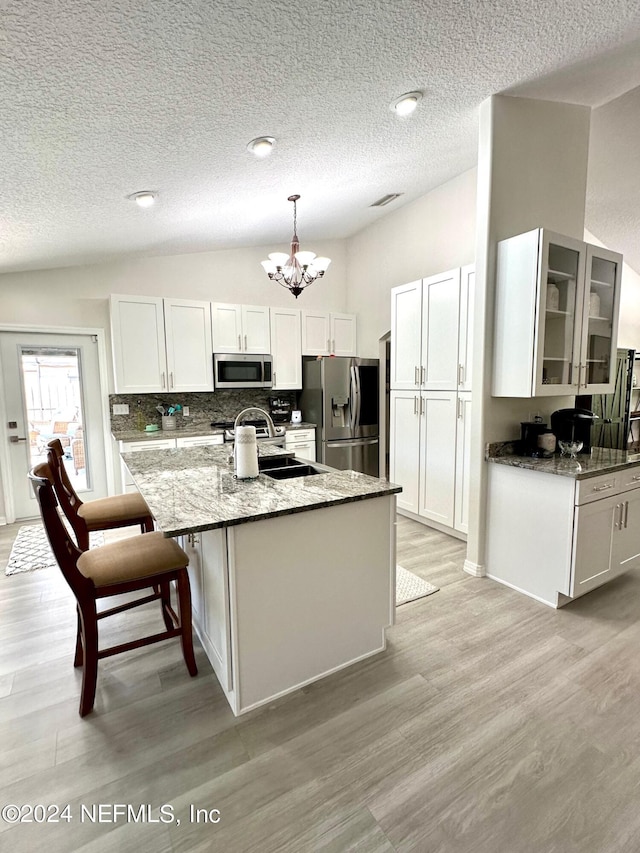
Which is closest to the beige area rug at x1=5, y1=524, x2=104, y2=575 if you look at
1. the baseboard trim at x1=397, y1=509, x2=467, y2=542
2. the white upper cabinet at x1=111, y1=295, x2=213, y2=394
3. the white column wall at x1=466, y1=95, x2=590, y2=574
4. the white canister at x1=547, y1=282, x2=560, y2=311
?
the white upper cabinet at x1=111, y1=295, x2=213, y2=394

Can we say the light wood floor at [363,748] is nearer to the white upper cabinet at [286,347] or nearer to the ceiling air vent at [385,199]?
the white upper cabinet at [286,347]

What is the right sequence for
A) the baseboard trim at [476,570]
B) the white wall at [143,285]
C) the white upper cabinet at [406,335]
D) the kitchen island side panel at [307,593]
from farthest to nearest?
the white wall at [143,285] < the white upper cabinet at [406,335] < the baseboard trim at [476,570] < the kitchen island side panel at [307,593]

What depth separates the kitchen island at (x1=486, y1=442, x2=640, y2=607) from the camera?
2.46m

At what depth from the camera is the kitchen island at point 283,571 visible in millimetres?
1680

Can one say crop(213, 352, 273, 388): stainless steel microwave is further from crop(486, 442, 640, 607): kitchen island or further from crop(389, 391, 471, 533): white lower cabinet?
crop(486, 442, 640, 607): kitchen island

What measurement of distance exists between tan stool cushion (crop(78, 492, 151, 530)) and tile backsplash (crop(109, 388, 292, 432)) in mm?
2069

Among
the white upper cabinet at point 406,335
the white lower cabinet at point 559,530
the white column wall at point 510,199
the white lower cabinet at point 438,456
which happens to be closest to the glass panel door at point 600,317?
the white column wall at point 510,199

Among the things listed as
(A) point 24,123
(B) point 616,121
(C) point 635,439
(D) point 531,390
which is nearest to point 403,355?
(D) point 531,390

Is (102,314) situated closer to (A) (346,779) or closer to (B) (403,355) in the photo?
(B) (403,355)

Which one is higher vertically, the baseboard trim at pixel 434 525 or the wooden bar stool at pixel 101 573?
the wooden bar stool at pixel 101 573

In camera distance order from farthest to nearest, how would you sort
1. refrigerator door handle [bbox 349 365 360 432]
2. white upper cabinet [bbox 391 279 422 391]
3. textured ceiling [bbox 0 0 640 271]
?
refrigerator door handle [bbox 349 365 360 432] → white upper cabinet [bbox 391 279 422 391] → textured ceiling [bbox 0 0 640 271]

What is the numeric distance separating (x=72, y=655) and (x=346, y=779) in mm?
1589

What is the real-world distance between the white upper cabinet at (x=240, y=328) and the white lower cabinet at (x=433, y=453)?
1.83m

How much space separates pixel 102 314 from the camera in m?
4.38
